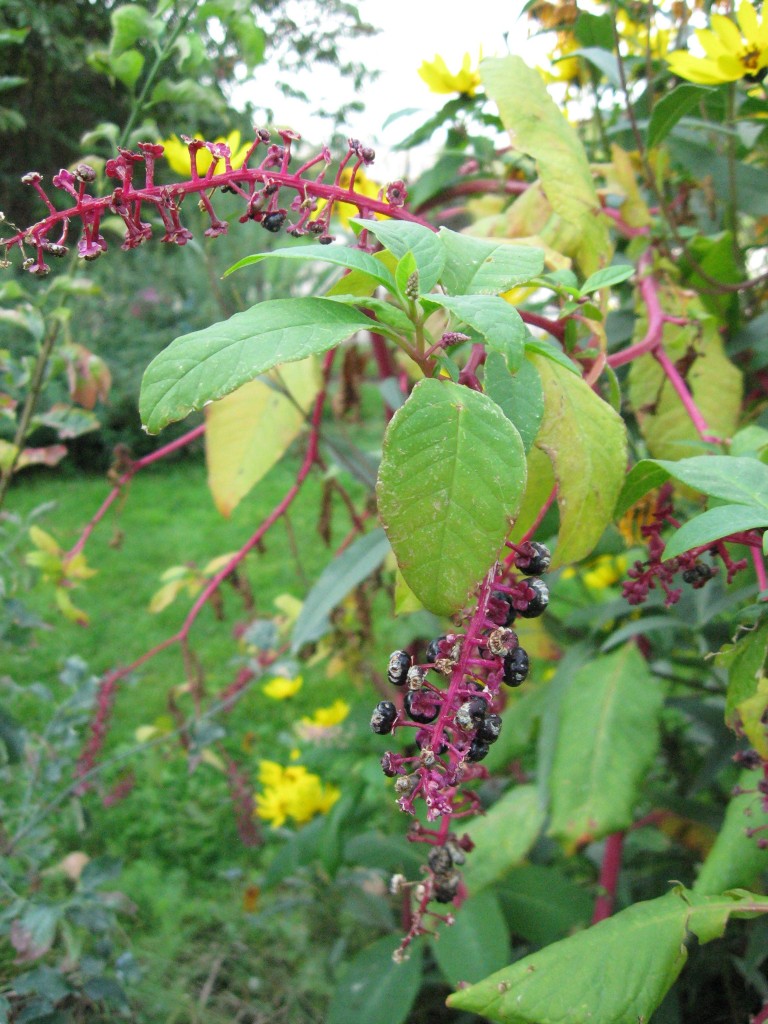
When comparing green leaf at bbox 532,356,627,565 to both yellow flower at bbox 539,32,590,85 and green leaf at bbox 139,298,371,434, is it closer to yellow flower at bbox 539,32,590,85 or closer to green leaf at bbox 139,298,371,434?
green leaf at bbox 139,298,371,434

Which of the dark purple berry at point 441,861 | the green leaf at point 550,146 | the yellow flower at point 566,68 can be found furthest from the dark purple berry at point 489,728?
the yellow flower at point 566,68

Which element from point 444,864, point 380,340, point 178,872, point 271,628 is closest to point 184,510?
point 178,872

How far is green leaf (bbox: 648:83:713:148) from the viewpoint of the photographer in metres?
0.60

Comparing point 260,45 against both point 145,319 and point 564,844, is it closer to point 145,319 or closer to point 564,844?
point 564,844

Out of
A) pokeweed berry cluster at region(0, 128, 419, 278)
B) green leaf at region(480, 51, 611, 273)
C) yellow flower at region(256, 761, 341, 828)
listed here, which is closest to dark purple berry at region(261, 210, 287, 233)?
pokeweed berry cluster at region(0, 128, 419, 278)

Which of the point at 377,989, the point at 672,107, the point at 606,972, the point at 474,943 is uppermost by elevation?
the point at 672,107

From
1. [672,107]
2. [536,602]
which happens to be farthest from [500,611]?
[672,107]

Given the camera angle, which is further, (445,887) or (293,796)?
(293,796)

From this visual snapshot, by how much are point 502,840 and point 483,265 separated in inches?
27.7

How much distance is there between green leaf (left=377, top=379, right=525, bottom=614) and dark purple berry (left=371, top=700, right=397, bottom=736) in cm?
5

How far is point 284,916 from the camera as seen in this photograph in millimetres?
1328

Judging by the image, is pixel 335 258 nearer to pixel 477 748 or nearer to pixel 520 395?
pixel 520 395

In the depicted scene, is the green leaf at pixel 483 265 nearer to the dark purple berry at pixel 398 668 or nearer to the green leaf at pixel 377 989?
the dark purple berry at pixel 398 668

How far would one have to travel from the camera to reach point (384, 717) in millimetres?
325
